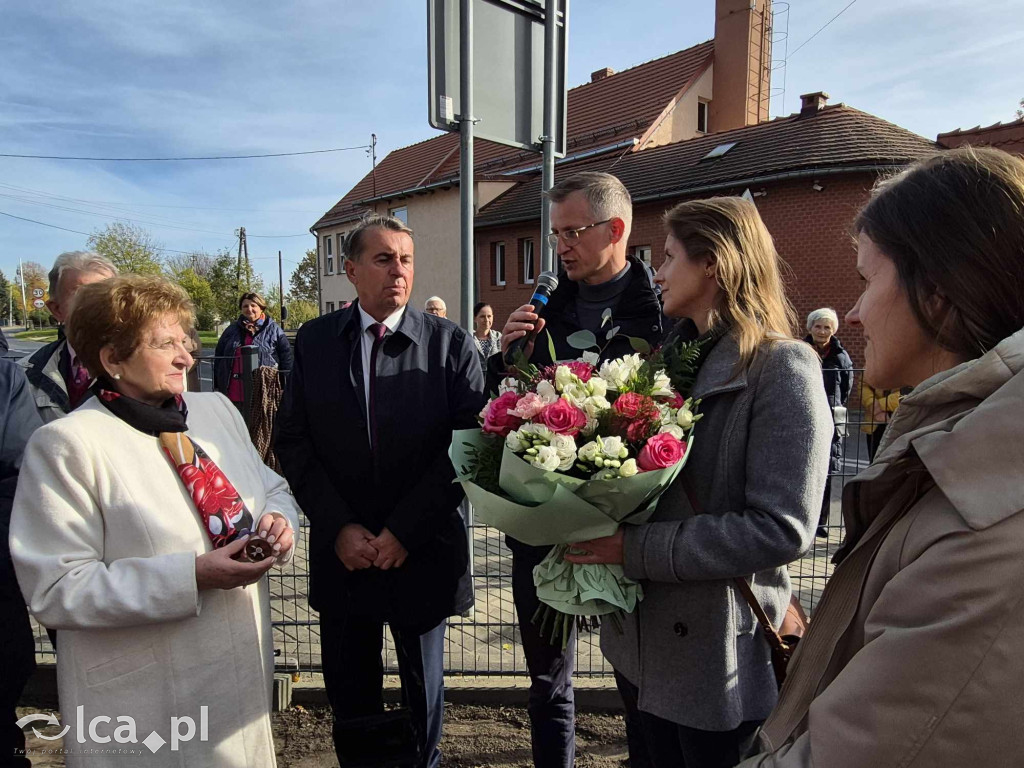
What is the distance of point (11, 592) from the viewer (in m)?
2.23

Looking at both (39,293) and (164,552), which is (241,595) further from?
(39,293)

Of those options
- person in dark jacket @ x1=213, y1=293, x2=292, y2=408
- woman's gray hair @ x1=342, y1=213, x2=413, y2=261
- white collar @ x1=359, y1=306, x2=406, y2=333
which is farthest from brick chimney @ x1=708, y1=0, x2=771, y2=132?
white collar @ x1=359, y1=306, x2=406, y2=333

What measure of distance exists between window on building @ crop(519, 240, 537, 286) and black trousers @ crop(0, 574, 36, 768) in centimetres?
1931

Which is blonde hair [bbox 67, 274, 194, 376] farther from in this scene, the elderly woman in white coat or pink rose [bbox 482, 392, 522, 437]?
pink rose [bbox 482, 392, 522, 437]

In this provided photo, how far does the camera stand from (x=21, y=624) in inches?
89.7

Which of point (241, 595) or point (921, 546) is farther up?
point (921, 546)

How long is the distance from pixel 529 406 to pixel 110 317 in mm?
1301

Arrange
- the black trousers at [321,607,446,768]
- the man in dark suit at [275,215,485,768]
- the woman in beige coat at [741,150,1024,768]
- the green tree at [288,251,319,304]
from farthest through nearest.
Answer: the green tree at [288,251,319,304] → the black trousers at [321,607,446,768] → the man in dark suit at [275,215,485,768] → the woman in beige coat at [741,150,1024,768]

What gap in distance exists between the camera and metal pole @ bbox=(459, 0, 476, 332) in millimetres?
3135

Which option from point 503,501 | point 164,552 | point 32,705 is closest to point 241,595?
point 164,552

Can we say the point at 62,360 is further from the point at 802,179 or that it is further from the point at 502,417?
the point at 802,179

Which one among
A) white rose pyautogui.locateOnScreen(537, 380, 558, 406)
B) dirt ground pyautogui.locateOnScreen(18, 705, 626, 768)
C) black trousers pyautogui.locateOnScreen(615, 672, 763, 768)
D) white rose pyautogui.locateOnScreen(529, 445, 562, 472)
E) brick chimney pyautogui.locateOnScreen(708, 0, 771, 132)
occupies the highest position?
brick chimney pyautogui.locateOnScreen(708, 0, 771, 132)

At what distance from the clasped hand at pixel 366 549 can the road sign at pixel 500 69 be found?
2025 millimetres

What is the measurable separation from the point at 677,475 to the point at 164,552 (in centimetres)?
149
